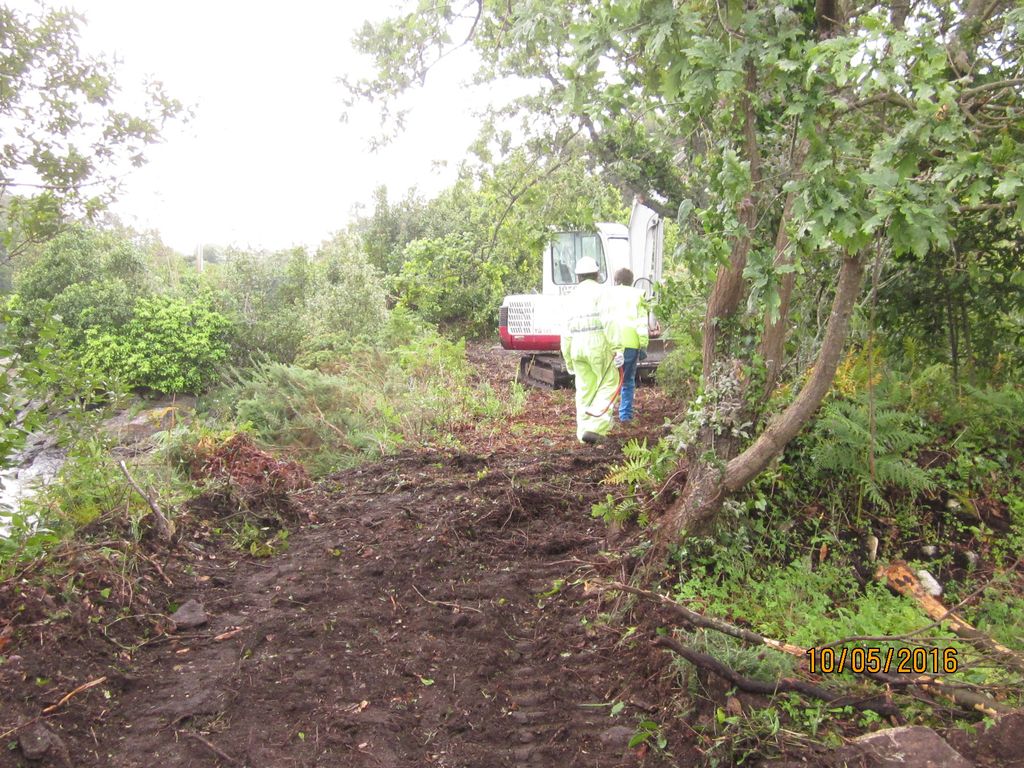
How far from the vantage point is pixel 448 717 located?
3449 millimetres

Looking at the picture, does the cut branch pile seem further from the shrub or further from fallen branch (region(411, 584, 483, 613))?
the shrub

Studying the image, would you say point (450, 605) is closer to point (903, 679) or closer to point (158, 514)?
point (158, 514)

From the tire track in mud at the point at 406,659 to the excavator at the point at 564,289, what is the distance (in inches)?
244

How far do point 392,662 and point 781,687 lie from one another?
1.95 m

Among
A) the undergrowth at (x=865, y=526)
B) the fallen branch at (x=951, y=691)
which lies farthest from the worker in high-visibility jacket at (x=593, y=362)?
the fallen branch at (x=951, y=691)

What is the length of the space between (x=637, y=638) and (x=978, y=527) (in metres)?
2.35

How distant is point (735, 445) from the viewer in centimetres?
454

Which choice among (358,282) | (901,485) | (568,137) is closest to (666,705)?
(901,485)

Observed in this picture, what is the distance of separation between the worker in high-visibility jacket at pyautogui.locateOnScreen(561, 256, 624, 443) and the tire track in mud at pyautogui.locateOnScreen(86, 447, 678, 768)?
6.03 feet

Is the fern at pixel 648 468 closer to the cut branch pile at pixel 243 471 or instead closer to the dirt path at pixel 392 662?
the dirt path at pixel 392 662

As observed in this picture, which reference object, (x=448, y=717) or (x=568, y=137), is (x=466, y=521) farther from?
(x=568, y=137)

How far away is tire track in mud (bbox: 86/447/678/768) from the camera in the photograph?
3236 millimetres

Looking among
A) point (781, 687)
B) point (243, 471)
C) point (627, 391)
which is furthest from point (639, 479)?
point (627, 391)

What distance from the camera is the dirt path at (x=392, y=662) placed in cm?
322
